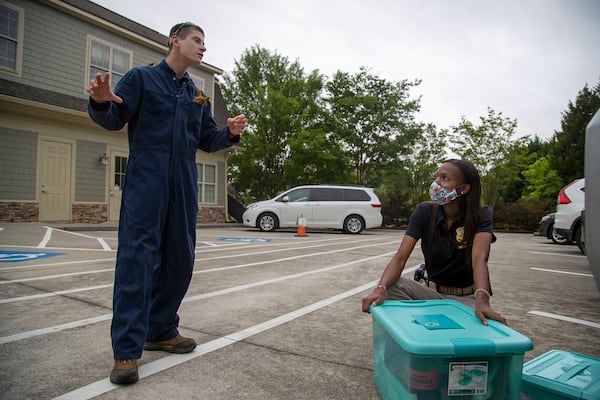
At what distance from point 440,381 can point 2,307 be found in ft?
11.6

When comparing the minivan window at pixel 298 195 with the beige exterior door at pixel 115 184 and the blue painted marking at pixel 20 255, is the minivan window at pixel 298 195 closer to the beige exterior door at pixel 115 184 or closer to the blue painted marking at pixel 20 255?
the beige exterior door at pixel 115 184

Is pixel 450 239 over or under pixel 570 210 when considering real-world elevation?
under

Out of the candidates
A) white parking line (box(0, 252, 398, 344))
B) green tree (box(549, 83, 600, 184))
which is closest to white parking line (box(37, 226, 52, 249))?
white parking line (box(0, 252, 398, 344))

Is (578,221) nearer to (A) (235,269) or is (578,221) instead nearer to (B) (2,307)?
(A) (235,269)

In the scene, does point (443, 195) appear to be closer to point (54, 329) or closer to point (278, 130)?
point (54, 329)

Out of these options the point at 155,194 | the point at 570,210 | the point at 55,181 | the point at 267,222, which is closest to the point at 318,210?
the point at 267,222

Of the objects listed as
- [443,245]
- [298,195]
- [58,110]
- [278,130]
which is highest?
[278,130]

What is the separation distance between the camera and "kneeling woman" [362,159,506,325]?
2.31 metres

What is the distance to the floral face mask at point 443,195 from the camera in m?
2.43

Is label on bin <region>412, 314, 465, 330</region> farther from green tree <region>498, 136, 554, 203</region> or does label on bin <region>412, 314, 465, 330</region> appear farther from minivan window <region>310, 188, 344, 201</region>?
green tree <region>498, 136, 554, 203</region>

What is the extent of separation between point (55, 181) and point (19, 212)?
4.40 ft

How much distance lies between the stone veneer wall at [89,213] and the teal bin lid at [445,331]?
42.6 ft

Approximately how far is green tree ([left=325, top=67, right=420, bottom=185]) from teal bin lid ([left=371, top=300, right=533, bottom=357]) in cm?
2098

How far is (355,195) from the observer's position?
1458 cm
